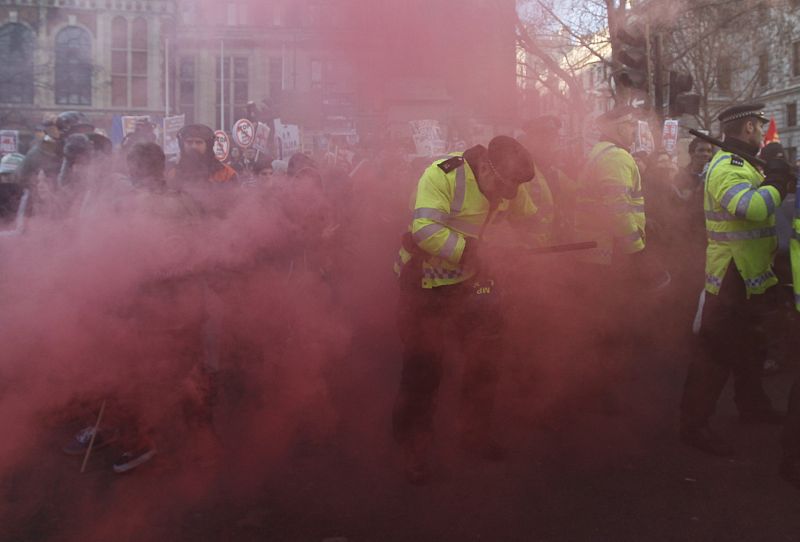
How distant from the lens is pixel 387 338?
5832 millimetres

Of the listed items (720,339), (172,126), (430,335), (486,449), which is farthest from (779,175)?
(172,126)

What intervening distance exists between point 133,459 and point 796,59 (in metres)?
32.8

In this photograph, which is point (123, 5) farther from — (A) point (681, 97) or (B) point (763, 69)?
(B) point (763, 69)

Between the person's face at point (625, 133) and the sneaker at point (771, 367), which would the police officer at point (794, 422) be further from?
the sneaker at point (771, 367)

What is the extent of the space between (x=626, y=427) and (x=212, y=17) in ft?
12.3

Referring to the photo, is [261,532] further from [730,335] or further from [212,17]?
[212,17]

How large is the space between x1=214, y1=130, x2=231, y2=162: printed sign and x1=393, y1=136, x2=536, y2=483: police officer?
4969mm

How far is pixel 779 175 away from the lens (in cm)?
327

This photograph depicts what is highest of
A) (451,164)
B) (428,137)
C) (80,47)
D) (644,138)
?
(644,138)

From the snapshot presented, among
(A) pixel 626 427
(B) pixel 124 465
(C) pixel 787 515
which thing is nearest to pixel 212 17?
(B) pixel 124 465

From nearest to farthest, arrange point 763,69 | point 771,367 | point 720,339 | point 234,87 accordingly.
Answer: point 720,339
point 771,367
point 234,87
point 763,69

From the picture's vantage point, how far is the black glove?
10.7ft

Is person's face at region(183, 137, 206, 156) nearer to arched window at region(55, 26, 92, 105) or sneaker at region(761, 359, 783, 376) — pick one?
arched window at region(55, 26, 92, 105)

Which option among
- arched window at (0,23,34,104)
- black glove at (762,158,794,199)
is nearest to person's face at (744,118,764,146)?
black glove at (762,158,794,199)
